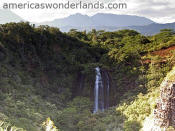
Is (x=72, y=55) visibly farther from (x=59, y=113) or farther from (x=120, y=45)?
(x=59, y=113)

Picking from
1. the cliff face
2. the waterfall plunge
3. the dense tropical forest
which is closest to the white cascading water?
the waterfall plunge

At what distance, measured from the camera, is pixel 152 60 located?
68.8 ft

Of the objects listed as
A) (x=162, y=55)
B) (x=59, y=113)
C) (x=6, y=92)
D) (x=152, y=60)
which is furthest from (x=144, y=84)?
(x=6, y=92)

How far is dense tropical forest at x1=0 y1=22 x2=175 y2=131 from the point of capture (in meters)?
13.5

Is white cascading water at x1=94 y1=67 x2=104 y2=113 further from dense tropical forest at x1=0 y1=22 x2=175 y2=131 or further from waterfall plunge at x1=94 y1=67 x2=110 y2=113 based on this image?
dense tropical forest at x1=0 y1=22 x2=175 y2=131

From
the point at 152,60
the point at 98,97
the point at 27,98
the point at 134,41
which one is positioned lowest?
the point at 98,97

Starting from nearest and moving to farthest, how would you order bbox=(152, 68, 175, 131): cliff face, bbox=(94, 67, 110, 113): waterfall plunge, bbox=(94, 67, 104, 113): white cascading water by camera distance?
bbox=(152, 68, 175, 131): cliff face, bbox=(94, 67, 104, 113): white cascading water, bbox=(94, 67, 110, 113): waterfall plunge

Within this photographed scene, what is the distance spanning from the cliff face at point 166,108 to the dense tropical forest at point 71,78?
1.75m

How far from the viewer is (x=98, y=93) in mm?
20922

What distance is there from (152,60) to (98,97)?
276 inches

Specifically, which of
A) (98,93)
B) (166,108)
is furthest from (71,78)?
(166,108)

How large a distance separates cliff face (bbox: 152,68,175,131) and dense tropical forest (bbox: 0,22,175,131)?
5.75ft

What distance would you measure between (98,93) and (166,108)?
10358mm

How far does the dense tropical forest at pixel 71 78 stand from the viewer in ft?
44.4
